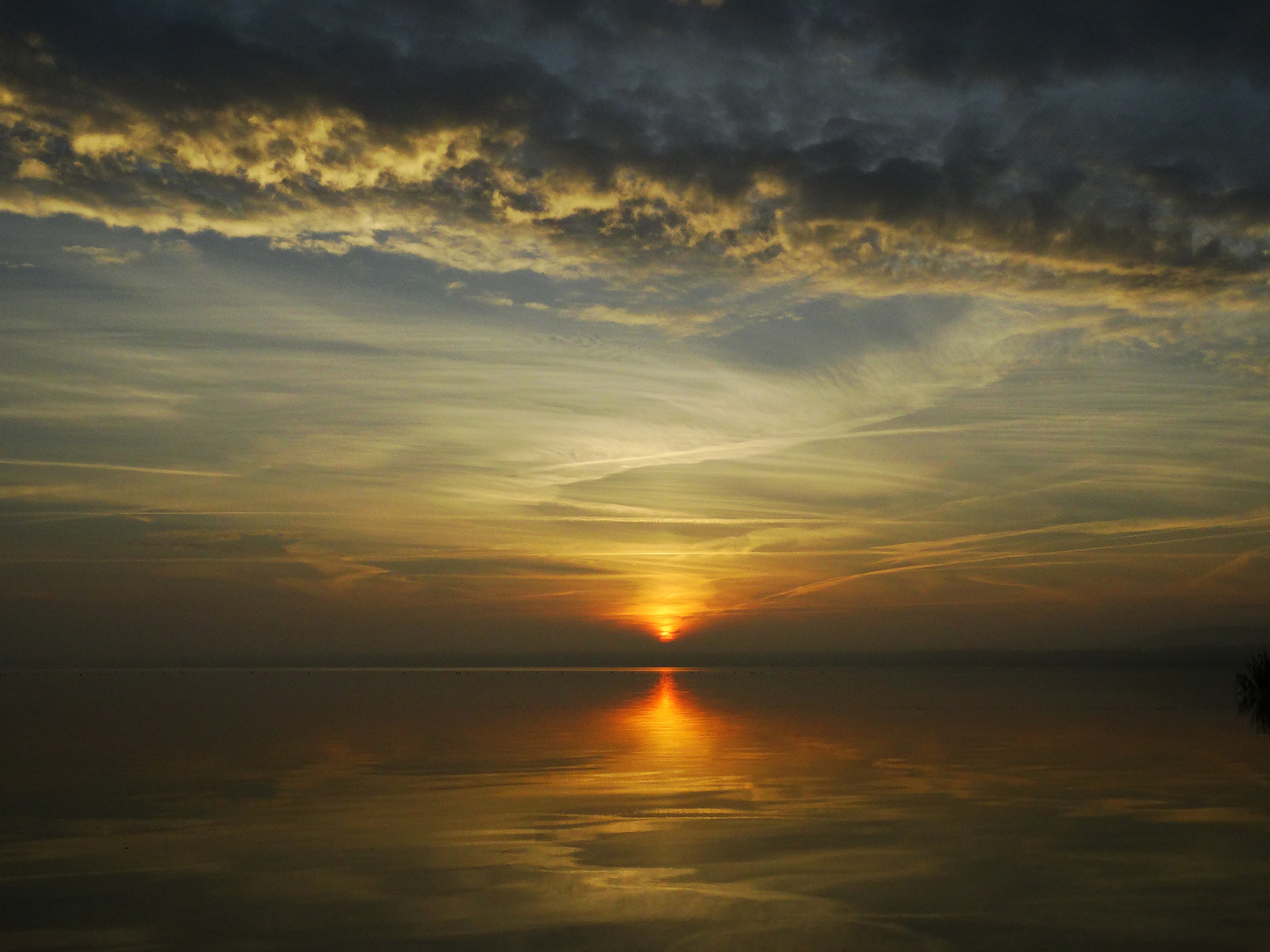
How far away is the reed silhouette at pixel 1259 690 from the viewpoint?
41.2m

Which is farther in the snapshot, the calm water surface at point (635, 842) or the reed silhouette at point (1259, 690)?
the reed silhouette at point (1259, 690)

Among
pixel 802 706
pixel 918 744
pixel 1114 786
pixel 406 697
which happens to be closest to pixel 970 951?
pixel 1114 786

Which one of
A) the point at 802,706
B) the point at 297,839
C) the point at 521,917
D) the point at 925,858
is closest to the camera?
the point at 521,917

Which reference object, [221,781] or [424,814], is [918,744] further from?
[221,781]

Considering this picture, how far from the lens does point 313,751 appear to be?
2923 centimetres

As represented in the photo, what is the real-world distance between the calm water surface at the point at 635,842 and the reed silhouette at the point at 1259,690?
33.7 feet

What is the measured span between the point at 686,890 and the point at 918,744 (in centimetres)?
1999

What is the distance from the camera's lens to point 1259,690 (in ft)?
142

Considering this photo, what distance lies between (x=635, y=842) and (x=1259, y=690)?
1511 inches

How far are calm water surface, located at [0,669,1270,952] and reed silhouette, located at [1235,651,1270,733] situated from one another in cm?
1027

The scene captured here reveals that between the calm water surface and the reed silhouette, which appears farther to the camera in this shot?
the reed silhouette

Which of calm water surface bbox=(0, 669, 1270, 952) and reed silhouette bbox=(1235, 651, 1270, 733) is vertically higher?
reed silhouette bbox=(1235, 651, 1270, 733)

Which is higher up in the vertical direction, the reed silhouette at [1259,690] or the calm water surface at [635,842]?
the reed silhouette at [1259,690]

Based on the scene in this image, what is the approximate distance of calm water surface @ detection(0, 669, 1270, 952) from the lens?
1155 centimetres
